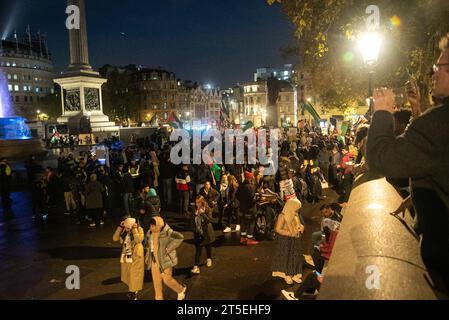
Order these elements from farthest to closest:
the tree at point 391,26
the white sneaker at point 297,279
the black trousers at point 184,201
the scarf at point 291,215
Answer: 1. the black trousers at point 184,201
2. the tree at point 391,26
3. the white sneaker at point 297,279
4. the scarf at point 291,215

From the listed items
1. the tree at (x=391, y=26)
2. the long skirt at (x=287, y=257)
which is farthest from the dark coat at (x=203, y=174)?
the long skirt at (x=287, y=257)

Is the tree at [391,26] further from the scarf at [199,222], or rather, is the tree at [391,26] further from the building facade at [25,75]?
the building facade at [25,75]

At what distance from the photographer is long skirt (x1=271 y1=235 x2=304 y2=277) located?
6.97m

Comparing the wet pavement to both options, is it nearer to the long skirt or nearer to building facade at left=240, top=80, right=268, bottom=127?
the long skirt

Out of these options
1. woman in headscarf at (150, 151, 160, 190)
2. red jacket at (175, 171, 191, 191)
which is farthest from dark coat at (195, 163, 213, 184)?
woman in headscarf at (150, 151, 160, 190)

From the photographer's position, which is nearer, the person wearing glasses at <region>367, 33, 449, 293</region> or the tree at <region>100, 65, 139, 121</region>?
the person wearing glasses at <region>367, 33, 449, 293</region>

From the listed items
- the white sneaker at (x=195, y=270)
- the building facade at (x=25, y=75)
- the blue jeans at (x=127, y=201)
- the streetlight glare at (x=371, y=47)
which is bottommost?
the white sneaker at (x=195, y=270)

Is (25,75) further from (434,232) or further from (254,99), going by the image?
(434,232)

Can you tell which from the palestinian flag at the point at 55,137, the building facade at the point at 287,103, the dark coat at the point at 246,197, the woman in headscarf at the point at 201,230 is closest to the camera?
the woman in headscarf at the point at 201,230

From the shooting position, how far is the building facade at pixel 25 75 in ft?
368

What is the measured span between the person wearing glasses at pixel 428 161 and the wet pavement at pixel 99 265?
5227mm

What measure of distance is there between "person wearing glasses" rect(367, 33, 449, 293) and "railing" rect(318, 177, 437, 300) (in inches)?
4.7

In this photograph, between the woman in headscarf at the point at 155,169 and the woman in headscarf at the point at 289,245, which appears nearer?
the woman in headscarf at the point at 289,245

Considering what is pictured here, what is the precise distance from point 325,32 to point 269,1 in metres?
2.76
